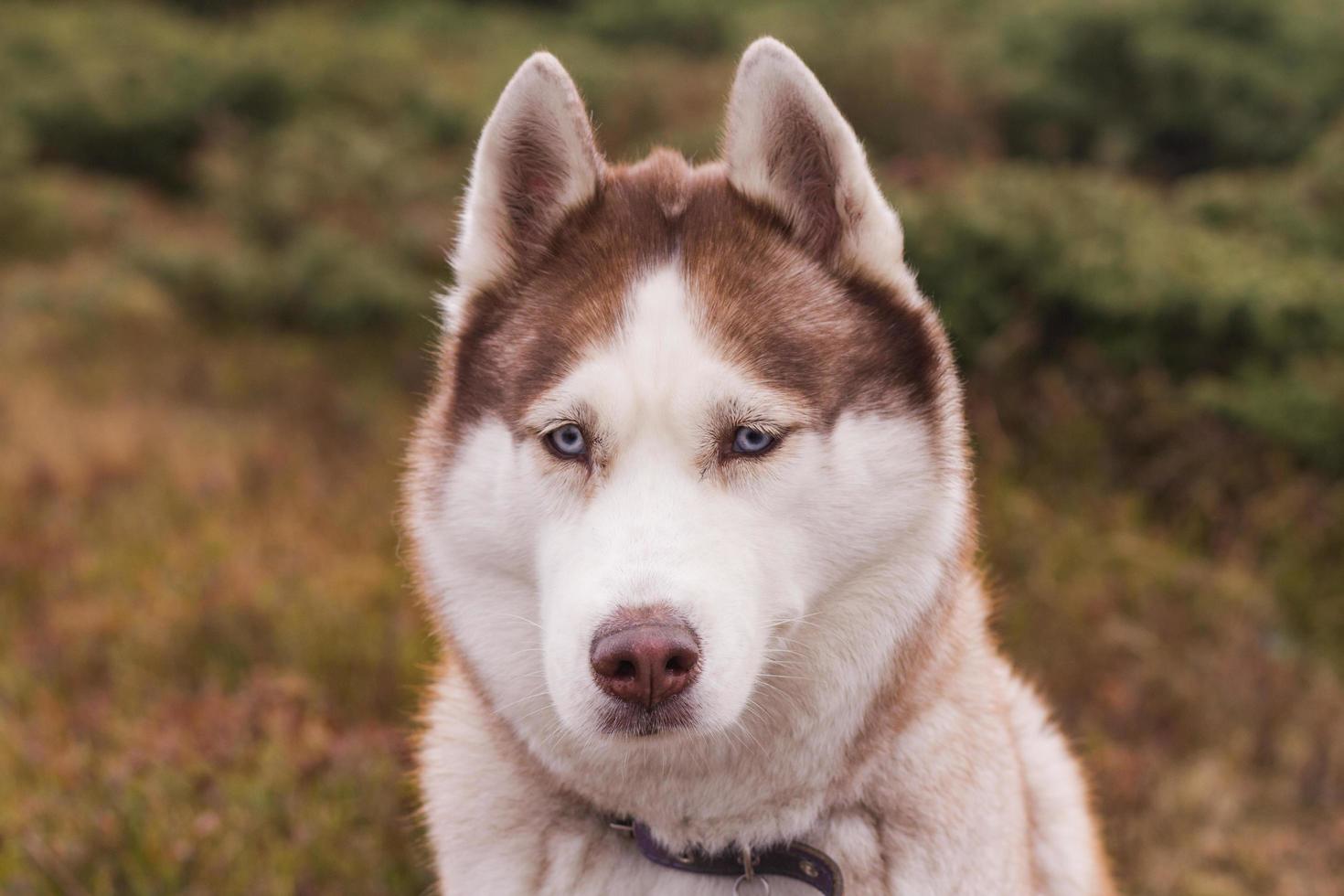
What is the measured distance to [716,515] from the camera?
2.12 meters

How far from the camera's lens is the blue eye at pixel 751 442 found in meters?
2.20

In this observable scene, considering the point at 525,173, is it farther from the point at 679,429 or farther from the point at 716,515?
the point at 716,515

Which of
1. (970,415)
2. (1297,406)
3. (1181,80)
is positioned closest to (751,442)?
(970,415)

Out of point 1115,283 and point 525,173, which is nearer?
point 525,173

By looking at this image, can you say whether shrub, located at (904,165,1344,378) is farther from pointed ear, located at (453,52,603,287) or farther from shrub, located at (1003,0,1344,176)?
pointed ear, located at (453,52,603,287)

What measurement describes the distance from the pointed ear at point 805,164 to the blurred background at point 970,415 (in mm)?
1344

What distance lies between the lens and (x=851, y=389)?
2314 millimetres

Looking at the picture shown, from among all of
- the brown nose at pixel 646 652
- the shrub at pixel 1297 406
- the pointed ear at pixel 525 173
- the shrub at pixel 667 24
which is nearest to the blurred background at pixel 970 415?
the shrub at pixel 1297 406

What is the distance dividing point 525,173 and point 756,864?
149cm

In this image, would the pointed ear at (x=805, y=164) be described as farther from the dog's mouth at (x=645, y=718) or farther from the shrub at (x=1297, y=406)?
the shrub at (x=1297, y=406)

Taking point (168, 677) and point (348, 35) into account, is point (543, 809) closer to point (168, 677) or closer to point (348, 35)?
point (168, 677)

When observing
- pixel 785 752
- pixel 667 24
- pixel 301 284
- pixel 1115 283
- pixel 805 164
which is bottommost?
pixel 301 284

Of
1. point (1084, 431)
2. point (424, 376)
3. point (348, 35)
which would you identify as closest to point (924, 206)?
point (1084, 431)

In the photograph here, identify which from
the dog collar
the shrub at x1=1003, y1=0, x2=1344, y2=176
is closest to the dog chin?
the dog collar
